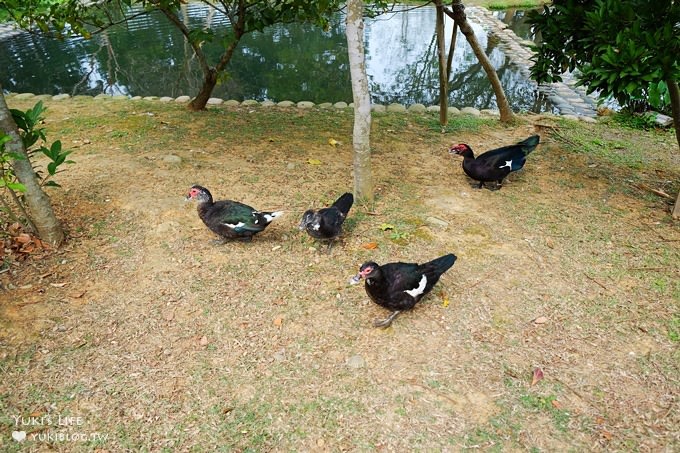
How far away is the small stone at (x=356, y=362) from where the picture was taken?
3.08 m

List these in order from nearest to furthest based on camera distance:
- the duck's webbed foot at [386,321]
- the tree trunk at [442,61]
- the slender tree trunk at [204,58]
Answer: the duck's webbed foot at [386,321], the tree trunk at [442,61], the slender tree trunk at [204,58]

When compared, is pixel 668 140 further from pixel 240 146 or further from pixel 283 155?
pixel 240 146

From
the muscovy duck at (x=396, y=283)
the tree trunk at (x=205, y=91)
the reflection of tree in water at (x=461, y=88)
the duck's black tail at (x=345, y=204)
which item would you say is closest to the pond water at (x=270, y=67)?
the reflection of tree in water at (x=461, y=88)

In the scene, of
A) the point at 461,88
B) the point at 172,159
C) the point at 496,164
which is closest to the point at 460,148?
the point at 496,164

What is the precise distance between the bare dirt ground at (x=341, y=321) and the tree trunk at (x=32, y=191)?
181 millimetres

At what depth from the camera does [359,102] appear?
4.14 meters

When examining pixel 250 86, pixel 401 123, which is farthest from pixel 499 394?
pixel 250 86

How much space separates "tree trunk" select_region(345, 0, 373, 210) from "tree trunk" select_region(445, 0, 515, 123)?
278 centimetres

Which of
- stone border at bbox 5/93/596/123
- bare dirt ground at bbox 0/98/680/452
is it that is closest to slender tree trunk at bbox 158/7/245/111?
stone border at bbox 5/93/596/123

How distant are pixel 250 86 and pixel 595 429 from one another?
920cm

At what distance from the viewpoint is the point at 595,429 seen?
268 centimetres

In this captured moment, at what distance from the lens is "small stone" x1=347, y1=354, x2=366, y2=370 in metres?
3.08

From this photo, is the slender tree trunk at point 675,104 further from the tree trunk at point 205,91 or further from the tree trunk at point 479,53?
the tree trunk at point 205,91

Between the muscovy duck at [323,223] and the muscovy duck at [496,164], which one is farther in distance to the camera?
the muscovy duck at [496,164]
